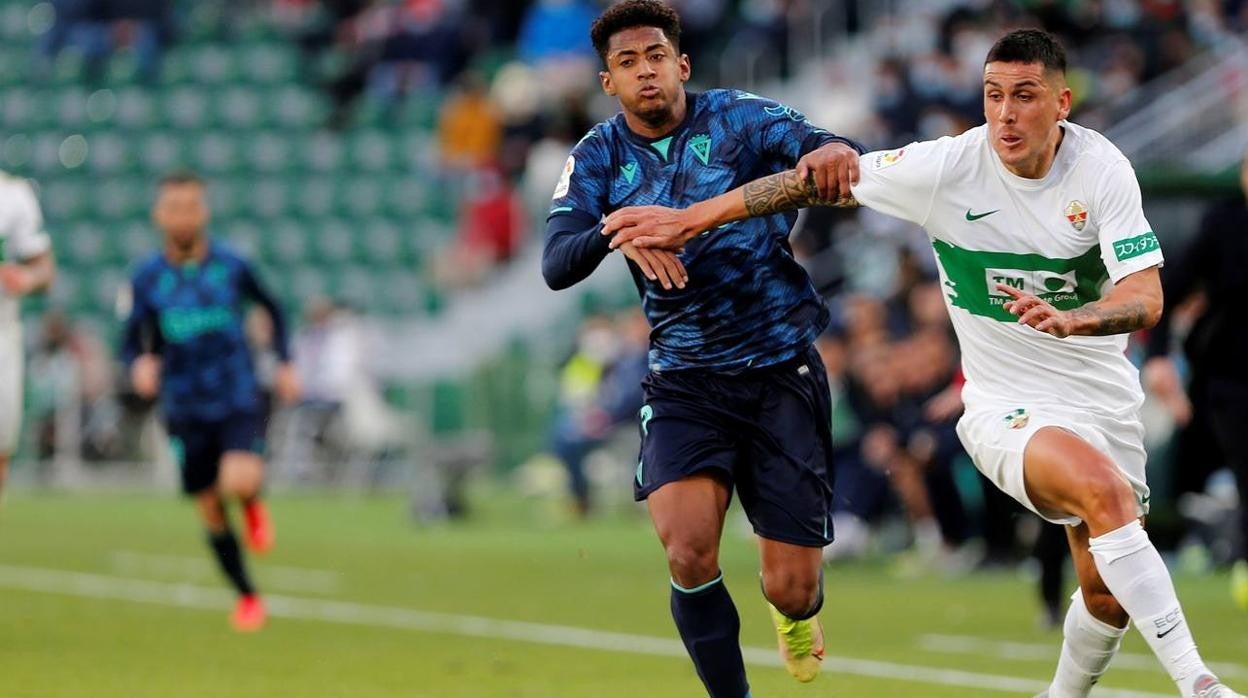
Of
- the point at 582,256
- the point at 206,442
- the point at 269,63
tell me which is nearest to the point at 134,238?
the point at 269,63

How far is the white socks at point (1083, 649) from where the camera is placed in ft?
24.5

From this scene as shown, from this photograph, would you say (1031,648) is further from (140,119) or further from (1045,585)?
(140,119)

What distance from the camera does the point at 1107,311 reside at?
269 inches

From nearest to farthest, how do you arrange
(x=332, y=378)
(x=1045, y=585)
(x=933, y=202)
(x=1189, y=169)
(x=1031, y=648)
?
(x=933, y=202)
(x=1031, y=648)
(x=1045, y=585)
(x=1189, y=169)
(x=332, y=378)

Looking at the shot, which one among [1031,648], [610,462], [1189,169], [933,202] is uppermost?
[933,202]

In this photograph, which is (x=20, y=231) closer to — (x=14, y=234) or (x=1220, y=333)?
(x=14, y=234)

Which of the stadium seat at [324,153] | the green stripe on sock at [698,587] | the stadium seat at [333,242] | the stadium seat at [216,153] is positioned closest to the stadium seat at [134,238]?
the stadium seat at [216,153]

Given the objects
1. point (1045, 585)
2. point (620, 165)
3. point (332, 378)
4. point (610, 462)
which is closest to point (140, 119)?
point (332, 378)

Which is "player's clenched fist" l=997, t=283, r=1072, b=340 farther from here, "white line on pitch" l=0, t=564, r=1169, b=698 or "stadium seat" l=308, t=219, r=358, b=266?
"stadium seat" l=308, t=219, r=358, b=266

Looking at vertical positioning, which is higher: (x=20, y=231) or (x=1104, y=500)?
(x=20, y=231)

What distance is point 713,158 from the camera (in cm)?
773

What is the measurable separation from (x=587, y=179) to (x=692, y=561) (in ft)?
4.62

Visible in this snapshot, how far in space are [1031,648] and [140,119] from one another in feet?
69.5

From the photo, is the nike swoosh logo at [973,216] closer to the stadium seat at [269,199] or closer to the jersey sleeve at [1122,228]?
the jersey sleeve at [1122,228]
